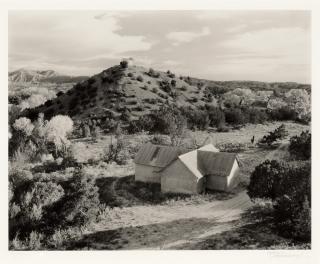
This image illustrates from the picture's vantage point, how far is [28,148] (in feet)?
99.3

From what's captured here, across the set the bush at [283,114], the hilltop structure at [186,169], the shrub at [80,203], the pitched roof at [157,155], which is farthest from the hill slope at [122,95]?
the shrub at [80,203]

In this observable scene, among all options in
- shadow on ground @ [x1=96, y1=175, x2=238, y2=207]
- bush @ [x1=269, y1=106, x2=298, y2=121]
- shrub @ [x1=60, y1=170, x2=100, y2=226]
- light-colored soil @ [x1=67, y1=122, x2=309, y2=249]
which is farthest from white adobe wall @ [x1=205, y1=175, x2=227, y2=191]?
shrub @ [x1=60, y1=170, x2=100, y2=226]

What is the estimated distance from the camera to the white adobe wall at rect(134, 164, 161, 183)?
109ft

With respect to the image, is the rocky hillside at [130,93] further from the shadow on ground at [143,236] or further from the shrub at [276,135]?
the shadow on ground at [143,236]

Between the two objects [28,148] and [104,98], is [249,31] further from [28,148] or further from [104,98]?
[104,98]

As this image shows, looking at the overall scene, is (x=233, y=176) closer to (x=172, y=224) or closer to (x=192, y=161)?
(x=192, y=161)

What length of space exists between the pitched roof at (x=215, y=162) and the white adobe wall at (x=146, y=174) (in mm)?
3595

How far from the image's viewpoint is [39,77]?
3316cm

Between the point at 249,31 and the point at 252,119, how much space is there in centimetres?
1587

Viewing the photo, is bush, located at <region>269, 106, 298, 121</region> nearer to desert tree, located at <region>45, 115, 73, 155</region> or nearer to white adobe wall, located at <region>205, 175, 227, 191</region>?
white adobe wall, located at <region>205, 175, 227, 191</region>

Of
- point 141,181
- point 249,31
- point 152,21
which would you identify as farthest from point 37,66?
point 249,31

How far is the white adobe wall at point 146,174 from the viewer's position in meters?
33.1

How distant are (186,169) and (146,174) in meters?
3.98

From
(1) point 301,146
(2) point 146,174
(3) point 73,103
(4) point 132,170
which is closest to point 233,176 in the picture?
A: (1) point 301,146
